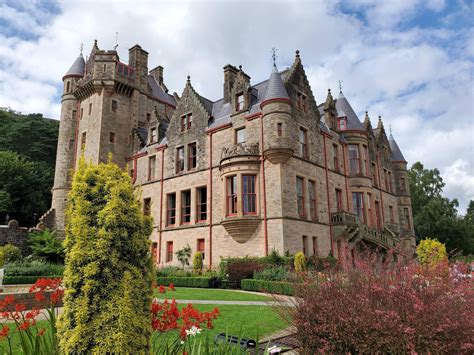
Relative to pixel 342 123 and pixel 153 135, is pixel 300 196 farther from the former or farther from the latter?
pixel 153 135

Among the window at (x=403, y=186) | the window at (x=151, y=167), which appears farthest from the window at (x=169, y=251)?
the window at (x=403, y=186)

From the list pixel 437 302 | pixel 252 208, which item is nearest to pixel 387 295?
pixel 437 302

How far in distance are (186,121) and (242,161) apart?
8.10 m

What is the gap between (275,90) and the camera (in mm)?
23484

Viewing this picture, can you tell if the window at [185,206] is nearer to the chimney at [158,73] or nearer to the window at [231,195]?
the window at [231,195]

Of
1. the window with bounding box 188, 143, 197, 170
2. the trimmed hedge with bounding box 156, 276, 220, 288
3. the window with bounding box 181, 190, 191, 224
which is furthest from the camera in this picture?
the window with bounding box 188, 143, 197, 170

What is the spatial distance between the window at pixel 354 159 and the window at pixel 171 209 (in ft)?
49.0

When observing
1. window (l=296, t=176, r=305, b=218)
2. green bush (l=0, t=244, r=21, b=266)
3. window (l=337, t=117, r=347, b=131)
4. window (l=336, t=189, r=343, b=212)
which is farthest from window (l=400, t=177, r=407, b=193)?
green bush (l=0, t=244, r=21, b=266)

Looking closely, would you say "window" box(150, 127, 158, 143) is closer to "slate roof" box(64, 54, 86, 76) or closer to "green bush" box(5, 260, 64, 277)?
"slate roof" box(64, 54, 86, 76)

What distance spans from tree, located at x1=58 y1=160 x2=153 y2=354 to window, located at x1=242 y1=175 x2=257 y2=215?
18.2 meters

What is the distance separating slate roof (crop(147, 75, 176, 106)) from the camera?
38938mm

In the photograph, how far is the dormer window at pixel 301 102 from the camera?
84.8 ft

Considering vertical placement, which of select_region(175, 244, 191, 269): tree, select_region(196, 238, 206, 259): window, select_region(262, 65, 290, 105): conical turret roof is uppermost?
select_region(262, 65, 290, 105): conical turret roof

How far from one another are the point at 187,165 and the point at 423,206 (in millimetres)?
36796
